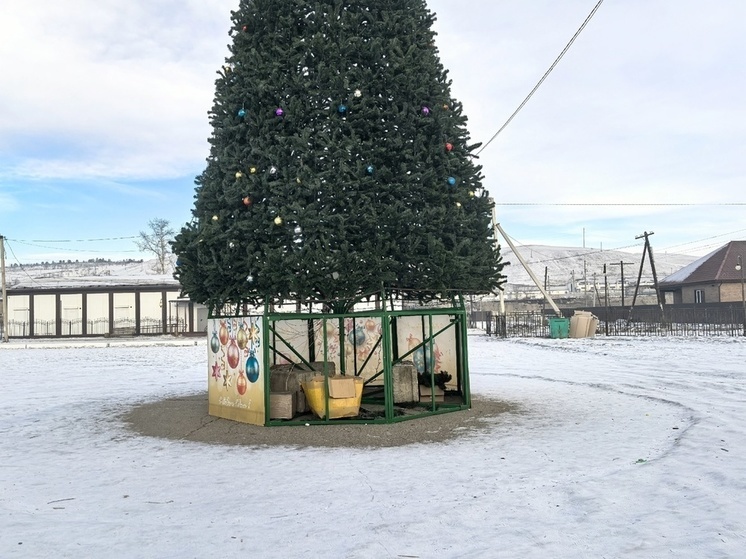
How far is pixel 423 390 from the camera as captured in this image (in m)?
12.1

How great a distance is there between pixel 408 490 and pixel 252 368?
4.31 meters

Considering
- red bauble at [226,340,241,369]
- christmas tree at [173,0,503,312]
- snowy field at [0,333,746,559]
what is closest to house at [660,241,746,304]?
snowy field at [0,333,746,559]

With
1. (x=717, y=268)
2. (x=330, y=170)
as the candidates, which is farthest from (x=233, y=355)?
(x=717, y=268)

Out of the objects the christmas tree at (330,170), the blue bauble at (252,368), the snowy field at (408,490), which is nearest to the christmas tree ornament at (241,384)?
the blue bauble at (252,368)

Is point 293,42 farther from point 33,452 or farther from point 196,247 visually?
point 33,452

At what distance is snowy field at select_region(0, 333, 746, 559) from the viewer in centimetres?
491

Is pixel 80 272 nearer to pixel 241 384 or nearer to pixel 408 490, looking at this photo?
pixel 241 384

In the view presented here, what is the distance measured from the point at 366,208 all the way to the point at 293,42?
2963 mm

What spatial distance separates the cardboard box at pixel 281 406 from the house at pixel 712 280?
53.1 meters

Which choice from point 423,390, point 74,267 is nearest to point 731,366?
point 423,390

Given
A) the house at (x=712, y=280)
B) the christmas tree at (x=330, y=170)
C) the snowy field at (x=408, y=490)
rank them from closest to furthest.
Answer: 1. the snowy field at (x=408, y=490)
2. the christmas tree at (x=330, y=170)
3. the house at (x=712, y=280)

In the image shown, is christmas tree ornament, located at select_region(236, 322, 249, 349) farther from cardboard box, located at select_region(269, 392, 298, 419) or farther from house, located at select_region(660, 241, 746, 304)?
house, located at select_region(660, 241, 746, 304)

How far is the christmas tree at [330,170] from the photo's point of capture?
9.55 m

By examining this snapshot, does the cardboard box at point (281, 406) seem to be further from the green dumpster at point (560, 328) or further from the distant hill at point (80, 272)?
the distant hill at point (80, 272)
